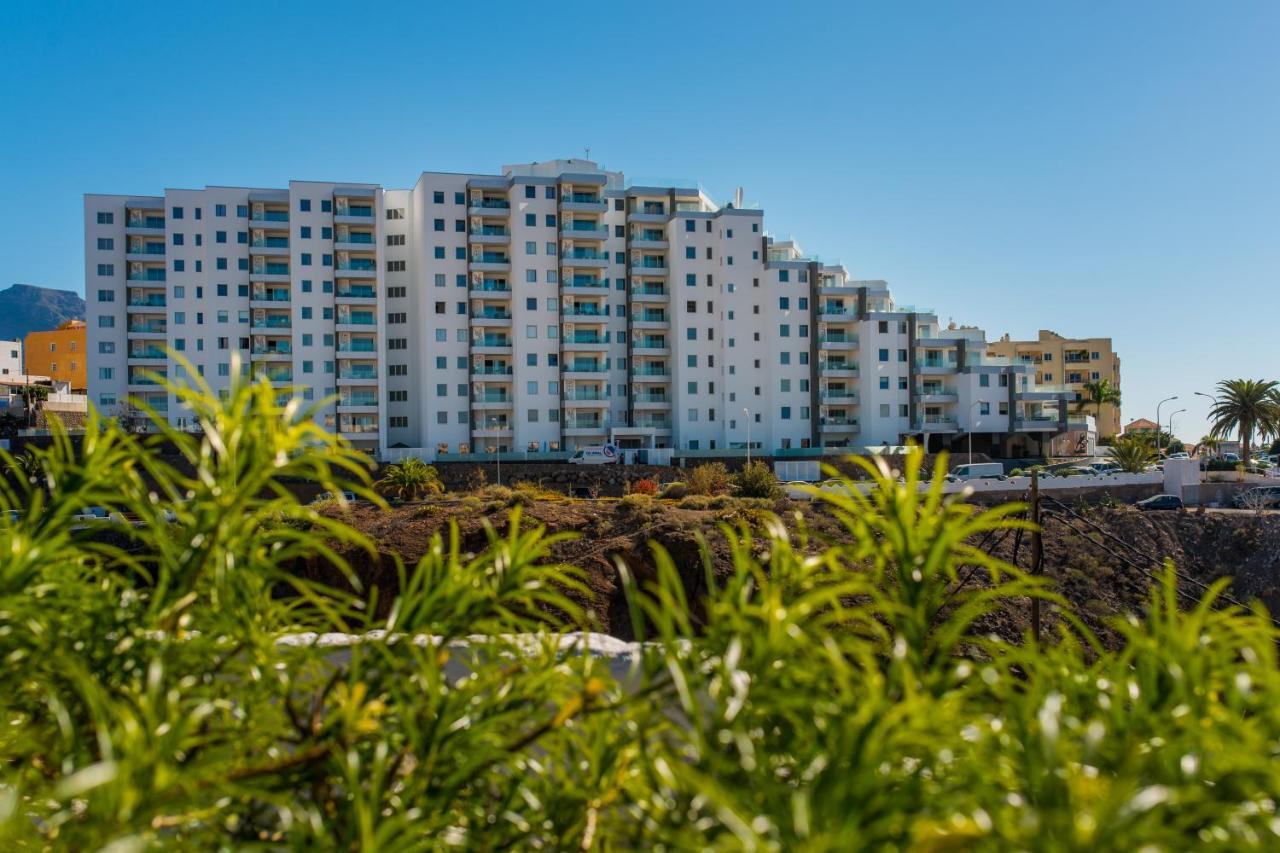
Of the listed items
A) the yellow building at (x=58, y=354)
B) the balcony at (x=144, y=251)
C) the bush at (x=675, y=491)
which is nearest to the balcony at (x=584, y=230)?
the balcony at (x=144, y=251)

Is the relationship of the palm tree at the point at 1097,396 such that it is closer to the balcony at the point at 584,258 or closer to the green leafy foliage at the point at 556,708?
the balcony at the point at 584,258

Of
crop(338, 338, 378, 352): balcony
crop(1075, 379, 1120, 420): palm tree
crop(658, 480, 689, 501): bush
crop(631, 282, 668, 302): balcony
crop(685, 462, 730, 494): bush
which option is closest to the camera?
crop(658, 480, 689, 501): bush

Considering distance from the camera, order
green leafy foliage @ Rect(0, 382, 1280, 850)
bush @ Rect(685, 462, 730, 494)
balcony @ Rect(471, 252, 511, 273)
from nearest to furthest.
A: green leafy foliage @ Rect(0, 382, 1280, 850)
bush @ Rect(685, 462, 730, 494)
balcony @ Rect(471, 252, 511, 273)

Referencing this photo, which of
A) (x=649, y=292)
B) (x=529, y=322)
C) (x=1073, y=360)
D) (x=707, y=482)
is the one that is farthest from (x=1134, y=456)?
(x=1073, y=360)

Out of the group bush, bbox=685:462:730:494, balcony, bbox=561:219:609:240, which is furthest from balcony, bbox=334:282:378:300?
bush, bbox=685:462:730:494

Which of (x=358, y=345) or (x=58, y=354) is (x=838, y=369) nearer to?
(x=358, y=345)

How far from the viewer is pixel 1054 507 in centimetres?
3428

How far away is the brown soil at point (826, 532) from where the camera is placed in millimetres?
21375

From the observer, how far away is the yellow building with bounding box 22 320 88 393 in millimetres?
87438

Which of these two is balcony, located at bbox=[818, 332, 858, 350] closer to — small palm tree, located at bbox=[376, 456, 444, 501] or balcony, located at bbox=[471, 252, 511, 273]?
balcony, located at bbox=[471, 252, 511, 273]

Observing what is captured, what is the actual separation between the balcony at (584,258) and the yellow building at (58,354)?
55.4m

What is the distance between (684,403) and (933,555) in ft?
200

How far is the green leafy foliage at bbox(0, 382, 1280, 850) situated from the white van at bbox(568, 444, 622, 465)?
52.8 metres

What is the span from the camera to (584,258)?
6197 cm
